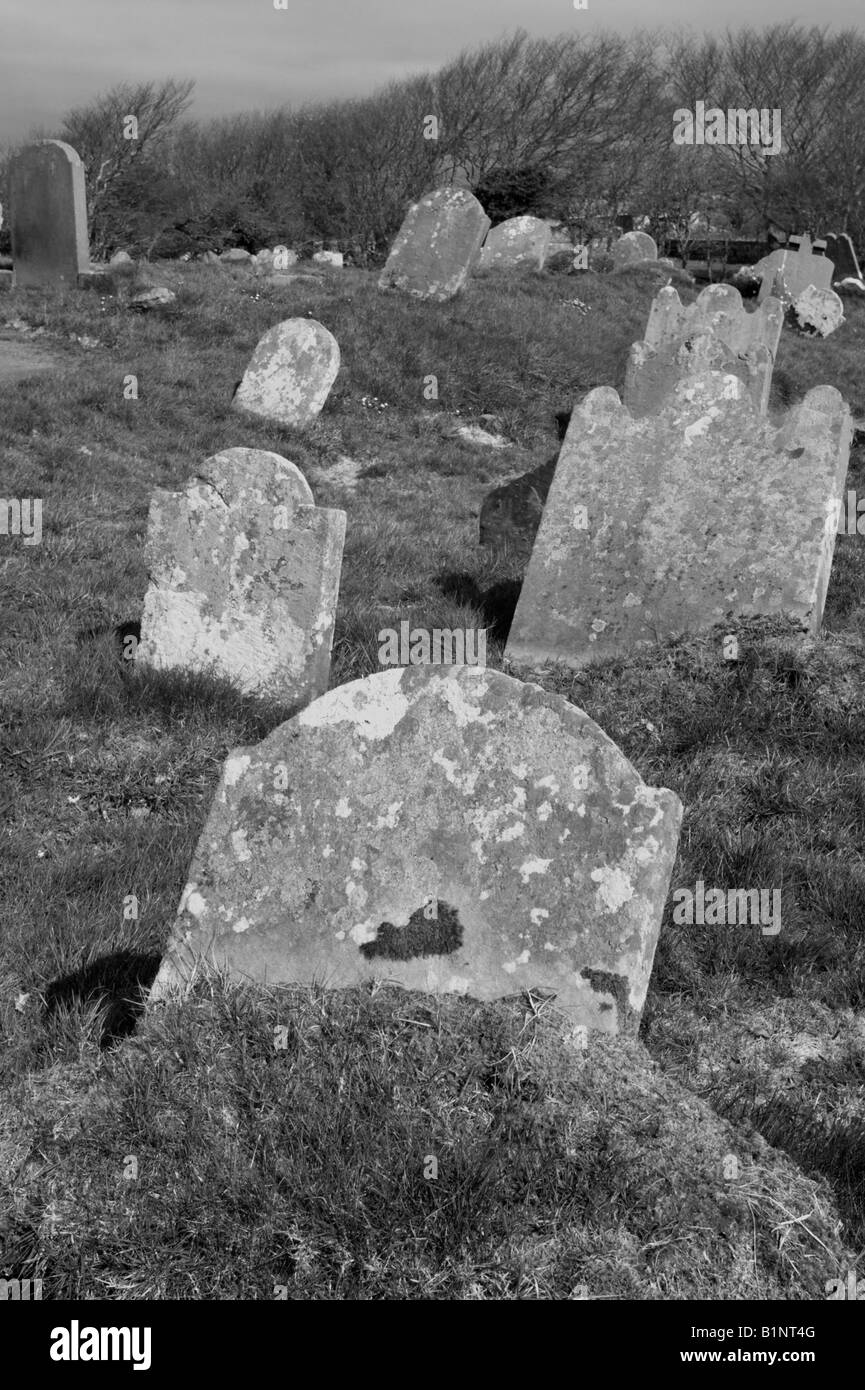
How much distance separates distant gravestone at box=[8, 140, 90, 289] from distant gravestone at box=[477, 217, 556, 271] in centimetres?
804

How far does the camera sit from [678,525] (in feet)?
21.5

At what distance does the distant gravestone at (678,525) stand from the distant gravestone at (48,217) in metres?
12.1

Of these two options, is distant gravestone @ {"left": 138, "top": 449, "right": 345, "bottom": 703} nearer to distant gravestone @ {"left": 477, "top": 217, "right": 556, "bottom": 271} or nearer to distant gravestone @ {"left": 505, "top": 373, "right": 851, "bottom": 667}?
distant gravestone @ {"left": 505, "top": 373, "right": 851, "bottom": 667}

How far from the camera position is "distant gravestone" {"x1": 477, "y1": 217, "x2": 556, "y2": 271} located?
72.4 feet

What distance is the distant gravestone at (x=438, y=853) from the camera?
3.08m

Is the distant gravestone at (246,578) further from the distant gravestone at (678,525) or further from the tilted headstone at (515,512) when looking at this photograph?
the tilted headstone at (515,512)

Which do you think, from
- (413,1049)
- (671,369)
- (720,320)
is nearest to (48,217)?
(720,320)

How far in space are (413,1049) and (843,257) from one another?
97.6 ft

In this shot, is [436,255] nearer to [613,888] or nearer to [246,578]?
[246,578]

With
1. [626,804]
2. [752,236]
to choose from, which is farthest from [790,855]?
[752,236]

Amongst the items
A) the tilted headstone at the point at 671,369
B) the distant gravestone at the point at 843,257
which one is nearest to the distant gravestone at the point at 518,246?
the distant gravestone at the point at 843,257

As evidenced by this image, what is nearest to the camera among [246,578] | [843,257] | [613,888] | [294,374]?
[613,888]
